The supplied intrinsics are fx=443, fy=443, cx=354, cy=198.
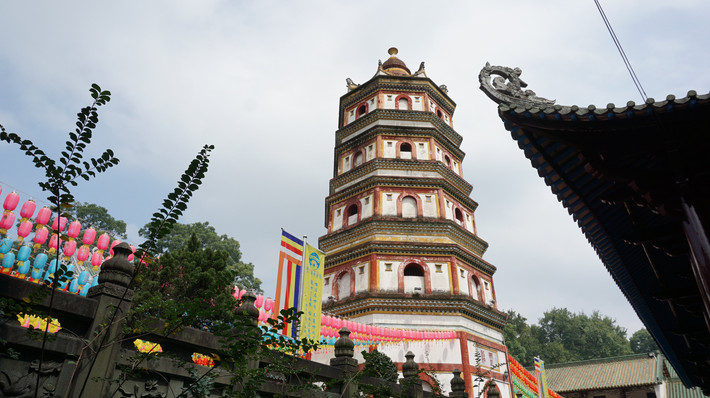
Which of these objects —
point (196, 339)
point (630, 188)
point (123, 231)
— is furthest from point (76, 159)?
point (123, 231)

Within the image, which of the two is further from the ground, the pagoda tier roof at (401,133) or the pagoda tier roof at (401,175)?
the pagoda tier roof at (401,133)

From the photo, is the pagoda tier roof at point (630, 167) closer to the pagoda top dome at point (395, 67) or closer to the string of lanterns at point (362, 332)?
the string of lanterns at point (362, 332)

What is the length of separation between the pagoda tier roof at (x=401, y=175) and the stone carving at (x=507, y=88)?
47.5 ft

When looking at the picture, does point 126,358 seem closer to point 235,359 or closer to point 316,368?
point 235,359

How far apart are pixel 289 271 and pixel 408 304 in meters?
7.72

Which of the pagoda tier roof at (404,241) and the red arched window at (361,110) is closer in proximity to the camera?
the pagoda tier roof at (404,241)

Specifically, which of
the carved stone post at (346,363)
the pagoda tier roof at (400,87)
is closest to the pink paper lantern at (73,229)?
the carved stone post at (346,363)

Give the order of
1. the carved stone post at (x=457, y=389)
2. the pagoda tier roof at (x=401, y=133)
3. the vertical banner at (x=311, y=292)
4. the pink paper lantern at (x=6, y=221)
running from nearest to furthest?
the carved stone post at (x=457, y=389) < the vertical banner at (x=311, y=292) < the pink paper lantern at (x=6, y=221) < the pagoda tier roof at (x=401, y=133)

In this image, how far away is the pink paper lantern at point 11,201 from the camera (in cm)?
Answer: 1347

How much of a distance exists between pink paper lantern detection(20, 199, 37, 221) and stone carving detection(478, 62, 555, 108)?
1445 centimetres

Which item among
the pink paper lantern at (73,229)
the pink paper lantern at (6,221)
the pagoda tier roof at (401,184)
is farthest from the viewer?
the pagoda tier roof at (401,184)

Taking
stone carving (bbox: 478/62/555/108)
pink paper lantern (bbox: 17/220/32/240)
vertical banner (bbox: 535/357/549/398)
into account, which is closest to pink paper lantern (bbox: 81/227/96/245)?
pink paper lantern (bbox: 17/220/32/240)

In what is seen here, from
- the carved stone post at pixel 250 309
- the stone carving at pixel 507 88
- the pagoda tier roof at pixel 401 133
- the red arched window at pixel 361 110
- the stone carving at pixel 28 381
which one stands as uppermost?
the red arched window at pixel 361 110

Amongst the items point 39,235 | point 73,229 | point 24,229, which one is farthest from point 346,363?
point 24,229
